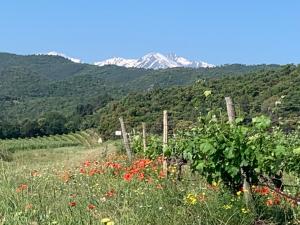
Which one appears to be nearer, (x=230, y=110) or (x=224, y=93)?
(x=230, y=110)

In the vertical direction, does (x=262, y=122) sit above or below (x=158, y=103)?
below

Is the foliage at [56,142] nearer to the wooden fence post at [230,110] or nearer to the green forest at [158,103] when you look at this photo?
the green forest at [158,103]

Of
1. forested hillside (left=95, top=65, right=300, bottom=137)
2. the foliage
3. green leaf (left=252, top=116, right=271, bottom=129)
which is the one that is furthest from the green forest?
the foliage

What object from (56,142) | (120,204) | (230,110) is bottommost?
(56,142)

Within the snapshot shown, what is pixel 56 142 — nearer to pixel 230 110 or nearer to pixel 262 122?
pixel 230 110

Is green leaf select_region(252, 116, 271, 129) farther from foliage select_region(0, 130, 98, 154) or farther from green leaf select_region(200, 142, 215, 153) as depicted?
foliage select_region(0, 130, 98, 154)

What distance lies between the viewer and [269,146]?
5352 mm

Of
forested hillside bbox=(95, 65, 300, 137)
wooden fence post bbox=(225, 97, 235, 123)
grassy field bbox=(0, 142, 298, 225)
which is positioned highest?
forested hillside bbox=(95, 65, 300, 137)

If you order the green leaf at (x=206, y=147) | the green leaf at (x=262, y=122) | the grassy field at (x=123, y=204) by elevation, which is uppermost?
the green leaf at (x=262, y=122)

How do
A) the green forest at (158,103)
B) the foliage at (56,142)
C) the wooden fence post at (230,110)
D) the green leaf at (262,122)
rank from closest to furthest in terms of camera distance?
1. the green leaf at (262,122)
2. the wooden fence post at (230,110)
3. the green forest at (158,103)
4. the foliage at (56,142)

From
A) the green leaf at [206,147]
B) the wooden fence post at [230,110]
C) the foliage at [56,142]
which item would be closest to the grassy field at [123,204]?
the green leaf at [206,147]

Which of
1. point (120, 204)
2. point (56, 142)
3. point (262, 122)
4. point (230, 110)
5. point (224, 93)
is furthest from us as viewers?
point (56, 142)

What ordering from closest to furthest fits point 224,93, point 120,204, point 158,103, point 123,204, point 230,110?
point 123,204 → point 120,204 → point 230,110 → point 224,93 → point 158,103

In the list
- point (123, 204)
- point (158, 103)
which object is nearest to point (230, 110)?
point (123, 204)
